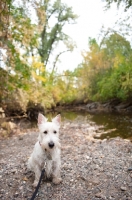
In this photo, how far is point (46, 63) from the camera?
3130cm

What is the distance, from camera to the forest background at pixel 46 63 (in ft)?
31.4

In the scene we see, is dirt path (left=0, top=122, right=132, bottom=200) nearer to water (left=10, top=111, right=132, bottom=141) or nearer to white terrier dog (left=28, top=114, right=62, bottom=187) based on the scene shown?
white terrier dog (left=28, top=114, right=62, bottom=187)

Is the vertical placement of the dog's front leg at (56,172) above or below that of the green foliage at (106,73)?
below

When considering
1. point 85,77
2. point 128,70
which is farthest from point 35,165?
point 85,77

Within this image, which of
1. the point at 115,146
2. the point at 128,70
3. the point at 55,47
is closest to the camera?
the point at 115,146

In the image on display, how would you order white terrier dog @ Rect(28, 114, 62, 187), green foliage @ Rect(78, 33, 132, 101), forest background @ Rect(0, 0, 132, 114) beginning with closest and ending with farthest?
white terrier dog @ Rect(28, 114, 62, 187)
forest background @ Rect(0, 0, 132, 114)
green foliage @ Rect(78, 33, 132, 101)

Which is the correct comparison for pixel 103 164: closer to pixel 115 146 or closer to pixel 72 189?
pixel 72 189

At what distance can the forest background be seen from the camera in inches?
377

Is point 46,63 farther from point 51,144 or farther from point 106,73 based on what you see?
point 51,144

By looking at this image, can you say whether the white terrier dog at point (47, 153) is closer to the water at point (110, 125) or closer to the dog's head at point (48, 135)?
the dog's head at point (48, 135)

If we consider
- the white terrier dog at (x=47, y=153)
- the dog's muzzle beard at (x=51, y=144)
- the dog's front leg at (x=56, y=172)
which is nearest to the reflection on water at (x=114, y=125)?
the dog's front leg at (x=56, y=172)

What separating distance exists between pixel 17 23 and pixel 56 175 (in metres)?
8.92

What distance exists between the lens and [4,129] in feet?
42.1

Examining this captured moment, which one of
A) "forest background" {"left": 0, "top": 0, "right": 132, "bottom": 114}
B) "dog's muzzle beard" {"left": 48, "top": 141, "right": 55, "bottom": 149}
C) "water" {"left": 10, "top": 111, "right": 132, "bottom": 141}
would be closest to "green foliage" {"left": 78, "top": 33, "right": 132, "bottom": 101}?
"forest background" {"left": 0, "top": 0, "right": 132, "bottom": 114}
